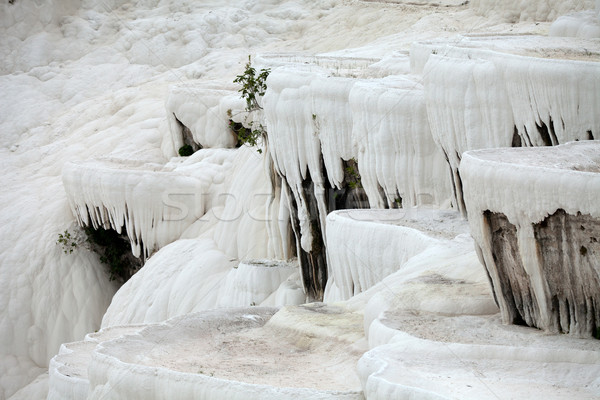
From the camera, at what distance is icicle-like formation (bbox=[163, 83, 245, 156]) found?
24.5m

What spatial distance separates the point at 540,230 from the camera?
851 centimetres

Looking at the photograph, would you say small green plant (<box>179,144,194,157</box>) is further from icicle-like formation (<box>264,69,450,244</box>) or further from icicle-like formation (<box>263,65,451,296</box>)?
icicle-like formation (<box>264,69,450,244</box>)

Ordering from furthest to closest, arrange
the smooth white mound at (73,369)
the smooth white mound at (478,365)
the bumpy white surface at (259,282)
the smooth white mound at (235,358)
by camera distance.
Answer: the bumpy white surface at (259,282) < the smooth white mound at (73,369) < the smooth white mound at (235,358) < the smooth white mound at (478,365)

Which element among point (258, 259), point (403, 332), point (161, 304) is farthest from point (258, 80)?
point (403, 332)

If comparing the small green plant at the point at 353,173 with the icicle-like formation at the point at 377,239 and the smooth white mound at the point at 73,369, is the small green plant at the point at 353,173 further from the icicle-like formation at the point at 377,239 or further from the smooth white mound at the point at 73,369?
the smooth white mound at the point at 73,369

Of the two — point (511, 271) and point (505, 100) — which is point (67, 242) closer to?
point (505, 100)

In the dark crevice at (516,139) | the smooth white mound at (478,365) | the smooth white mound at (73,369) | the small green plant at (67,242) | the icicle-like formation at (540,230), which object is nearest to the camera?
the smooth white mound at (478,365)

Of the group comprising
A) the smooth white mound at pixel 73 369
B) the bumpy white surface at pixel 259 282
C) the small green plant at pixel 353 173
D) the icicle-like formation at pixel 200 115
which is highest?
the small green plant at pixel 353 173

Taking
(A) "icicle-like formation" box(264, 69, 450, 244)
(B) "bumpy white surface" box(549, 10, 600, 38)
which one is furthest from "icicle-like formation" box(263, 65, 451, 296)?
(B) "bumpy white surface" box(549, 10, 600, 38)

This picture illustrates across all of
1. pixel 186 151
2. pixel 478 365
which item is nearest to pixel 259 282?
pixel 186 151

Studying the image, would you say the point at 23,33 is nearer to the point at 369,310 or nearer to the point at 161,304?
the point at 161,304

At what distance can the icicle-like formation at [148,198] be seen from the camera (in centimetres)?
2244

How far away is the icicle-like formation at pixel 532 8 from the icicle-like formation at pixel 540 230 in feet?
44.7

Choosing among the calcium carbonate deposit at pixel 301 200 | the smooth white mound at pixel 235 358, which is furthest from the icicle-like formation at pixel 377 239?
the smooth white mound at pixel 235 358
